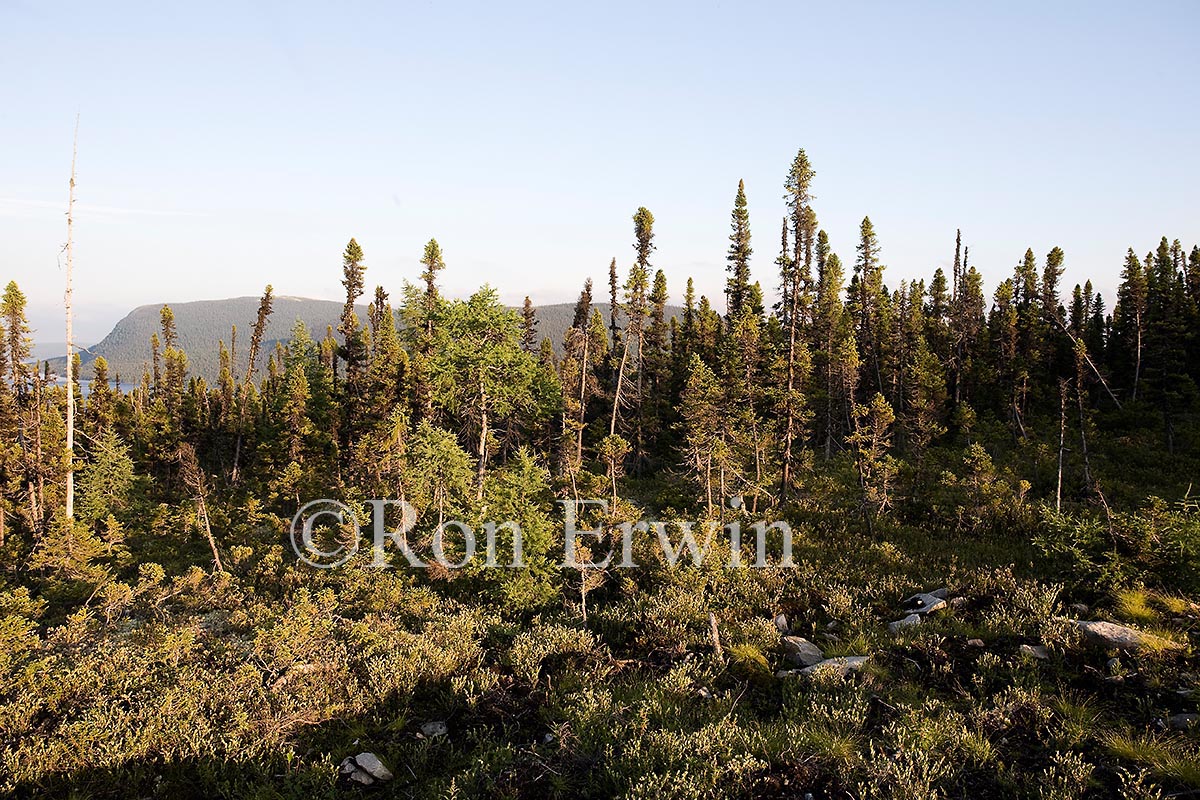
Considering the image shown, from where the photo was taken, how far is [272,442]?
132 ft

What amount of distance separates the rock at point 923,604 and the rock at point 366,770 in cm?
1270

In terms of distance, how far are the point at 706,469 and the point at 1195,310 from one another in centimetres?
5163

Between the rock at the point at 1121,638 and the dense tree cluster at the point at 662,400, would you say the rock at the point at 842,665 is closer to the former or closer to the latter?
the rock at the point at 1121,638

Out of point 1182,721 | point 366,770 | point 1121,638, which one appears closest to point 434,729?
point 366,770

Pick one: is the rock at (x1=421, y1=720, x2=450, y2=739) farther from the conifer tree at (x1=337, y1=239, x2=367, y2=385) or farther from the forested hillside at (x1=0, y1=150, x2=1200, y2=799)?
the conifer tree at (x1=337, y1=239, x2=367, y2=385)

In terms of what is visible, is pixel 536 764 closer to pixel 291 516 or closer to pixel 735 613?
pixel 735 613

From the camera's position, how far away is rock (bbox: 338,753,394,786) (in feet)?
29.9

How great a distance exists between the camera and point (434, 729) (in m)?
10.7

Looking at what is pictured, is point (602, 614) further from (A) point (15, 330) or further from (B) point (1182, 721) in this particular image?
(A) point (15, 330)

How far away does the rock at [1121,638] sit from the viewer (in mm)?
10156

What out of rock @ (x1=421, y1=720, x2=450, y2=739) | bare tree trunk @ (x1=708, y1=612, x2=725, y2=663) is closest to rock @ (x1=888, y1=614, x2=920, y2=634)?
bare tree trunk @ (x1=708, y1=612, x2=725, y2=663)

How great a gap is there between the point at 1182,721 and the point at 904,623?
17.6ft

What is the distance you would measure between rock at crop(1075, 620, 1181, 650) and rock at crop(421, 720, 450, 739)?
1258cm

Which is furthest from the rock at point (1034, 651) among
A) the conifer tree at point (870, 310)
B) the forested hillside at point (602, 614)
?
the conifer tree at point (870, 310)
